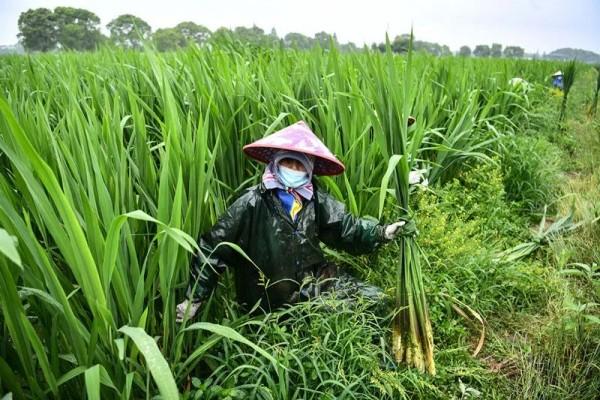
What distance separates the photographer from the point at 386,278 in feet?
6.21

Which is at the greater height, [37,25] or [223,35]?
[37,25]

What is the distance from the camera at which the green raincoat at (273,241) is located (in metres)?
1.54

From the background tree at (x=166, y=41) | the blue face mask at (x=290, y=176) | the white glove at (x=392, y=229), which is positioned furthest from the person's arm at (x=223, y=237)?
the background tree at (x=166, y=41)

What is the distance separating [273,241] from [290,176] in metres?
0.24

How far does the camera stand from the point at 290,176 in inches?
60.8

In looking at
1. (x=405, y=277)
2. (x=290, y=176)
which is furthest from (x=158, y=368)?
(x=405, y=277)

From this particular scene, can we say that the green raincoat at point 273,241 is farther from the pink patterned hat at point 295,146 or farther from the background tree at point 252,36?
the background tree at point 252,36

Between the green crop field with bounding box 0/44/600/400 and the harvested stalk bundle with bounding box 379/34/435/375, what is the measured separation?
1cm

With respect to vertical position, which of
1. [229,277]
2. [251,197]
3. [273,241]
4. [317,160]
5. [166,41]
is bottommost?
[229,277]

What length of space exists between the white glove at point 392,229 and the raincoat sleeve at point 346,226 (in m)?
0.05

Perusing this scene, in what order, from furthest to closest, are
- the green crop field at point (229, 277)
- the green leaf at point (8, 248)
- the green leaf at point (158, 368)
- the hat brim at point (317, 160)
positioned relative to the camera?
the hat brim at point (317, 160) < the green crop field at point (229, 277) < the green leaf at point (158, 368) < the green leaf at point (8, 248)

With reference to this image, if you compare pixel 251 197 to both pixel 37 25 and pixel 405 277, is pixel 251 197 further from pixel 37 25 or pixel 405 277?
pixel 37 25

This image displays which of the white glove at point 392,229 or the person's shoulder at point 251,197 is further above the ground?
the person's shoulder at point 251,197

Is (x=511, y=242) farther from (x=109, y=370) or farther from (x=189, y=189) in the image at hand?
(x=109, y=370)
